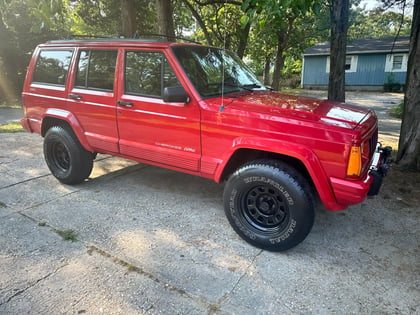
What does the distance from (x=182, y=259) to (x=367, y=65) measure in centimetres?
2564

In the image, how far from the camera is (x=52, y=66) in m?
4.60

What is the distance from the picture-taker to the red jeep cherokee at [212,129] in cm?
285

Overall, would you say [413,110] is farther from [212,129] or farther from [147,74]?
[147,74]

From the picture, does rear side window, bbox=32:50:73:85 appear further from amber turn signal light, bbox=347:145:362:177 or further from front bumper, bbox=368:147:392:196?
front bumper, bbox=368:147:392:196

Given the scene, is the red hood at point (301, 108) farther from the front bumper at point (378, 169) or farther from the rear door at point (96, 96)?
the rear door at point (96, 96)

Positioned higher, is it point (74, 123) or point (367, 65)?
point (367, 65)

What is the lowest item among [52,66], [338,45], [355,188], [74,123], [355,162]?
[355,188]

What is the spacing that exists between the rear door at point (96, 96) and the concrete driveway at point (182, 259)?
841 mm

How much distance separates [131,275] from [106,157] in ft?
12.7

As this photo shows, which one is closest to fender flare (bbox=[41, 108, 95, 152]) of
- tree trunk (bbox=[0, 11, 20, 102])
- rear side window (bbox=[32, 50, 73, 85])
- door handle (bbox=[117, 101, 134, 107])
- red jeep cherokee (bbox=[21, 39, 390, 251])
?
red jeep cherokee (bbox=[21, 39, 390, 251])

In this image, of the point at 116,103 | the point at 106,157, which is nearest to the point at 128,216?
the point at 116,103

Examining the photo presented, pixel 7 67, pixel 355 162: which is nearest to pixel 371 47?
pixel 7 67

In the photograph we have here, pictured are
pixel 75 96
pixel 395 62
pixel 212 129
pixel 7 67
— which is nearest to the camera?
pixel 212 129

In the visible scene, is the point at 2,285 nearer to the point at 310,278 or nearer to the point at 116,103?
Result: the point at 116,103
